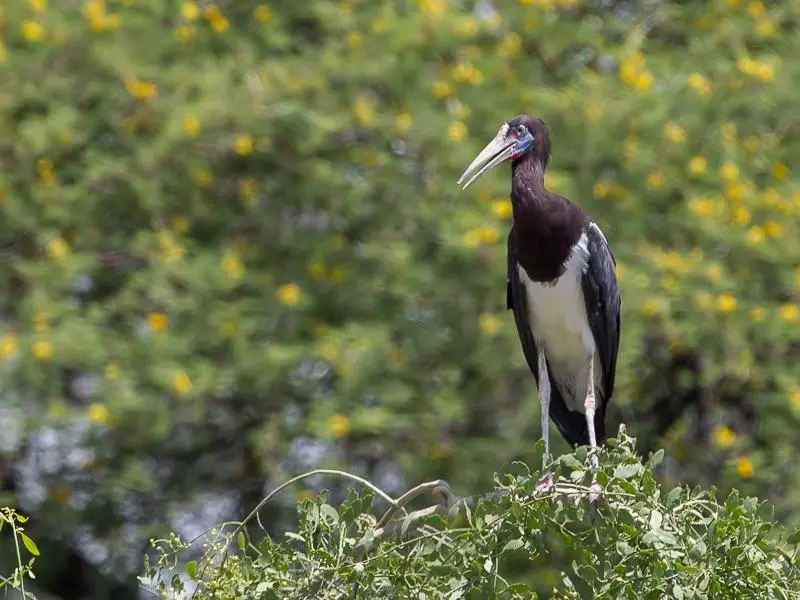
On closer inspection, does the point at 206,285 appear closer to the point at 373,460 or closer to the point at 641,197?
the point at 373,460

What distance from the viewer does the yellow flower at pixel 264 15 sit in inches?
320

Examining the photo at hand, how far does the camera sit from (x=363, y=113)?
755 cm

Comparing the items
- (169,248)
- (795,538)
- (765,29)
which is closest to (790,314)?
(765,29)

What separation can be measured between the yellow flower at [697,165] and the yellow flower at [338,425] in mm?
2002

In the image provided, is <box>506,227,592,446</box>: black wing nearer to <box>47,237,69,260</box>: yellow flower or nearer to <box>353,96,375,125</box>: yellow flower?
<box>353,96,375,125</box>: yellow flower

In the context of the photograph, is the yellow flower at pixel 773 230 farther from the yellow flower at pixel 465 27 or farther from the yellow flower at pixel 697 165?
the yellow flower at pixel 465 27

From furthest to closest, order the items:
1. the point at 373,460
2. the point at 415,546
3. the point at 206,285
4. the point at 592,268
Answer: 1. the point at 373,460
2. the point at 206,285
3. the point at 592,268
4. the point at 415,546

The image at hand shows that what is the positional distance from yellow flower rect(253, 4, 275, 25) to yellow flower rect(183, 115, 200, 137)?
0.89 m

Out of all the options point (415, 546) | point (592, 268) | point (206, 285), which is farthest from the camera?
point (206, 285)

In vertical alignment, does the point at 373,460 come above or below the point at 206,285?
below

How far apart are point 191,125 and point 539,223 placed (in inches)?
102

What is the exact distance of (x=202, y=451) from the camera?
840 cm

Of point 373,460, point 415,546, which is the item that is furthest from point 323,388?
point 415,546

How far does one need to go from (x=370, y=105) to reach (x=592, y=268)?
2.47m
